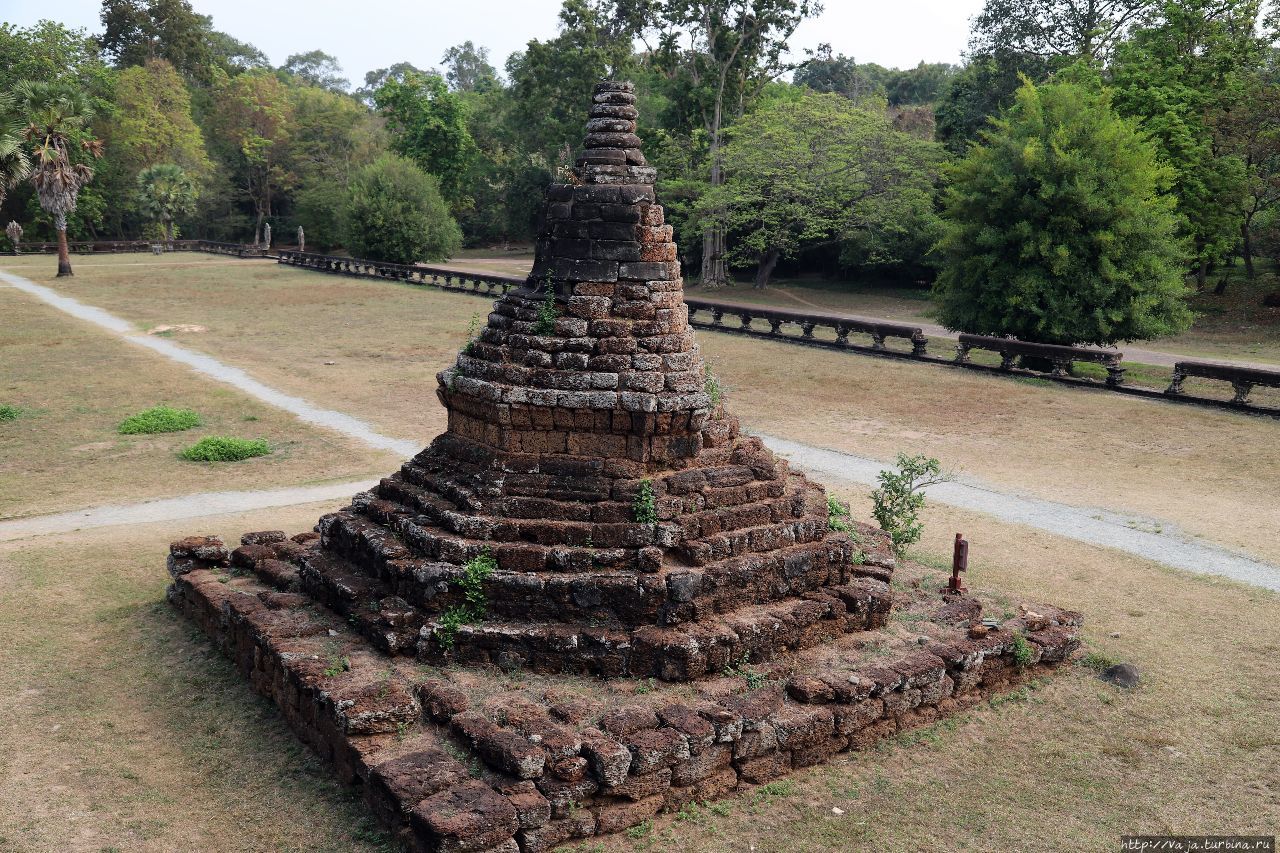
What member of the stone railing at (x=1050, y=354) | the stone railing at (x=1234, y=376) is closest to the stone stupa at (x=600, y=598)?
the stone railing at (x=1234, y=376)

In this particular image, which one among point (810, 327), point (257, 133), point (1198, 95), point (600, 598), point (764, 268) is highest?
point (257, 133)

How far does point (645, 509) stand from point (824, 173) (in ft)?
94.8

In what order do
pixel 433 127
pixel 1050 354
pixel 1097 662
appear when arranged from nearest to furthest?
pixel 1097 662, pixel 1050 354, pixel 433 127

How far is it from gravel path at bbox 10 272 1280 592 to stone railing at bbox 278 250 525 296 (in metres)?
19.5

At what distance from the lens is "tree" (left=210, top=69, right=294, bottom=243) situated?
195 feet

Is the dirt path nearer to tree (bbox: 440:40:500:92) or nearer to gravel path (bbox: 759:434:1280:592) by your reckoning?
gravel path (bbox: 759:434:1280:592)

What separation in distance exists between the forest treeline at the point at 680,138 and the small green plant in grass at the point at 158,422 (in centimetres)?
1010

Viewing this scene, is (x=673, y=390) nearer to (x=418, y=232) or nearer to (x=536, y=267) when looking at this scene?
(x=536, y=267)

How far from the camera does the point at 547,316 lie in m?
7.62

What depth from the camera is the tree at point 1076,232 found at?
20688 mm

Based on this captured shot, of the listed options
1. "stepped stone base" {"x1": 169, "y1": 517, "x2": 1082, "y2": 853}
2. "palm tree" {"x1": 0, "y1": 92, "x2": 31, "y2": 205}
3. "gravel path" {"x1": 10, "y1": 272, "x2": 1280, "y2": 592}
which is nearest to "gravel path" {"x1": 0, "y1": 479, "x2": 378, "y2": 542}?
"gravel path" {"x1": 10, "y1": 272, "x2": 1280, "y2": 592}

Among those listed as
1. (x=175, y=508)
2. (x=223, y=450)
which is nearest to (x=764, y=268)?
(x=223, y=450)

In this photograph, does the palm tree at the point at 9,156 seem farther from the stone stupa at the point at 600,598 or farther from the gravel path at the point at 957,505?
the stone stupa at the point at 600,598

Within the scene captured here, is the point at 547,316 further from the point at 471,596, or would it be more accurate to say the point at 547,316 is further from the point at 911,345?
the point at 911,345
